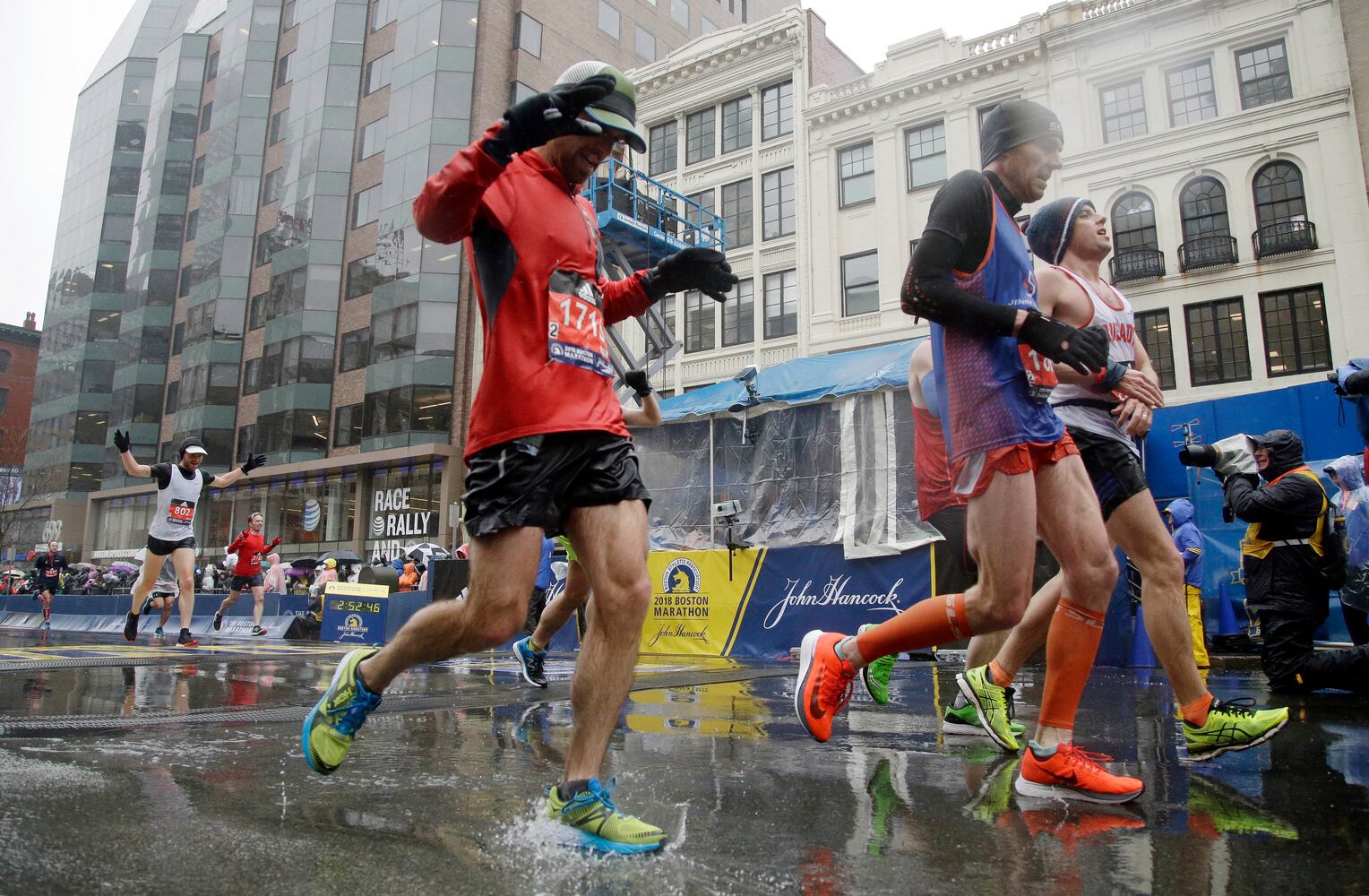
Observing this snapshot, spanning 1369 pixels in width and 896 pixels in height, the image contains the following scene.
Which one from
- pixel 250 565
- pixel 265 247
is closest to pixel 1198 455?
pixel 250 565

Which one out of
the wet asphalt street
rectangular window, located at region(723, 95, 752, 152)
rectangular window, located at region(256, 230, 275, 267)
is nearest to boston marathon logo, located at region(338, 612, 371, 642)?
the wet asphalt street

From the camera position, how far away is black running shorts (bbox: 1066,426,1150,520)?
10.3 feet

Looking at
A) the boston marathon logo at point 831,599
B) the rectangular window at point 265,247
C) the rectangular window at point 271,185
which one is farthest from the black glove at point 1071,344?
the rectangular window at point 271,185

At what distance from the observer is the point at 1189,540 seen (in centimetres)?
849

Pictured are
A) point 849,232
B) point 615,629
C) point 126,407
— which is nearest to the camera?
point 615,629

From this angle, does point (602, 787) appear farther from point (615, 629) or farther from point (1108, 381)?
point (1108, 381)

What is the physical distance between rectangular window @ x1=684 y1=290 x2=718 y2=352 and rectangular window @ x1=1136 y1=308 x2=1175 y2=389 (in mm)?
11259

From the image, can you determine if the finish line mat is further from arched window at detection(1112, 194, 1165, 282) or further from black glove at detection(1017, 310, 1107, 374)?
arched window at detection(1112, 194, 1165, 282)

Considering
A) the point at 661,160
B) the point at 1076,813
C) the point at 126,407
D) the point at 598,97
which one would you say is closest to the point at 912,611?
the point at 1076,813

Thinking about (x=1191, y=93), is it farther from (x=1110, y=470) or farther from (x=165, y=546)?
(x=165, y=546)

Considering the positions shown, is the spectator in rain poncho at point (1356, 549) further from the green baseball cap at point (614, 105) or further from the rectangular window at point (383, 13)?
the rectangular window at point (383, 13)

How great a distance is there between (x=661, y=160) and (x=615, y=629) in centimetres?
2853

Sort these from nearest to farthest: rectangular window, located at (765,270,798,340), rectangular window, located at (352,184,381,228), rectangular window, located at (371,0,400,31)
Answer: rectangular window, located at (765,270,798,340) < rectangular window, located at (352,184,381,228) < rectangular window, located at (371,0,400,31)

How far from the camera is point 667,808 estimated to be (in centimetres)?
236
